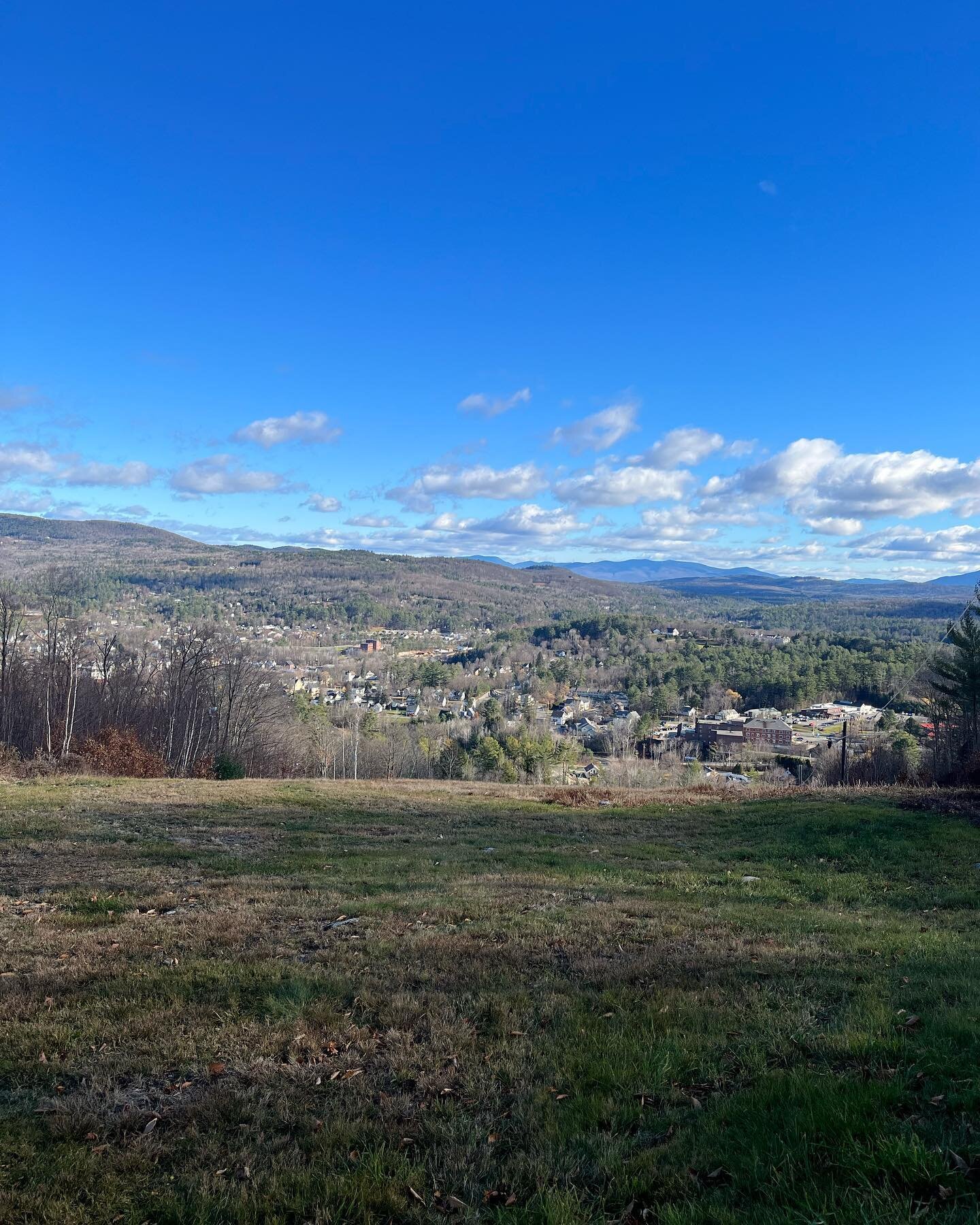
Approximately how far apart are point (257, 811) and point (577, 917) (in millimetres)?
14185

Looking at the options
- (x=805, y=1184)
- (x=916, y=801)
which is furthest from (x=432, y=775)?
(x=805, y=1184)

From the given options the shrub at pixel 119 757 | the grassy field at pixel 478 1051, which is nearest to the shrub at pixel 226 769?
the shrub at pixel 119 757

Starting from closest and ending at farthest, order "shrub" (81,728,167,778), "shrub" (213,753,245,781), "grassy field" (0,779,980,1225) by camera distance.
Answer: "grassy field" (0,779,980,1225) → "shrub" (81,728,167,778) → "shrub" (213,753,245,781)

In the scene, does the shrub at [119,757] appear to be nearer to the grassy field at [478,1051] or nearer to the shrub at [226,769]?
the shrub at [226,769]

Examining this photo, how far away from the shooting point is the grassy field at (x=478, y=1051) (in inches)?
138

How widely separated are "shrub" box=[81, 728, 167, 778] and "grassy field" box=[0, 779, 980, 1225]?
2396 cm

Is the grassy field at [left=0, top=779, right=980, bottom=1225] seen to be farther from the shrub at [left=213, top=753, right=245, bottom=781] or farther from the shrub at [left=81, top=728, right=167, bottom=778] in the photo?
the shrub at [left=213, top=753, right=245, bottom=781]

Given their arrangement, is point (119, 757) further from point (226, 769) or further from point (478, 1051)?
point (478, 1051)

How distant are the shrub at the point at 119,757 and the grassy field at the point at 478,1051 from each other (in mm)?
23961

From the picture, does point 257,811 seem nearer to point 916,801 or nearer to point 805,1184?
point 805,1184

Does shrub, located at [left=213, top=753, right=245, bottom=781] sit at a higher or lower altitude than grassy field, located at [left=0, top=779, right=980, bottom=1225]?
lower

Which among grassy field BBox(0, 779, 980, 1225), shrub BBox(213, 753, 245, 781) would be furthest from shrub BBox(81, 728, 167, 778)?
grassy field BBox(0, 779, 980, 1225)

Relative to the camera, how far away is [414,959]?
7160 mm

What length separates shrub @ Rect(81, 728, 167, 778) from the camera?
32844 millimetres
